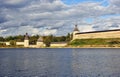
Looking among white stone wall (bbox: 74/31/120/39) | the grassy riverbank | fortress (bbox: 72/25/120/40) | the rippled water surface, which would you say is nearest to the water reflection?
the rippled water surface

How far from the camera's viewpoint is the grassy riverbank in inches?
4336

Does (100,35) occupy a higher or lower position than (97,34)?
lower

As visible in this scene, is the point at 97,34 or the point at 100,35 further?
the point at 97,34

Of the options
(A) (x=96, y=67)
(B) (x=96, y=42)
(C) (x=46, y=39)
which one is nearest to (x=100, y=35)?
(B) (x=96, y=42)

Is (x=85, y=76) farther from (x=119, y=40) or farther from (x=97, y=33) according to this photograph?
(x=97, y=33)

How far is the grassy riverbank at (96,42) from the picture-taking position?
361 feet

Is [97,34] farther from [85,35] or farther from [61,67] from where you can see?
[61,67]

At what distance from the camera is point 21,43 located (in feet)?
458

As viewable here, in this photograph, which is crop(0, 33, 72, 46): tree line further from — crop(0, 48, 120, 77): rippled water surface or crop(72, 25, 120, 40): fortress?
crop(0, 48, 120, 77): rippled water surface

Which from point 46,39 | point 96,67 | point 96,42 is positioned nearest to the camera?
point 96,67

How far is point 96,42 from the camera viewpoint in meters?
115

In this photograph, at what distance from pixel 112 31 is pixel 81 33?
48.9 feet

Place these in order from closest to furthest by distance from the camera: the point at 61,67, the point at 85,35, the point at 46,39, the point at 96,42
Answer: the point at 61,67 < the point at 96,42 < the point at 85,35 < the point at 46,39

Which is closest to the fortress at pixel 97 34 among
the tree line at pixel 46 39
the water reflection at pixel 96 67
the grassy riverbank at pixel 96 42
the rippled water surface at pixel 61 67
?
the grassy riverbank at pixel 96 42
